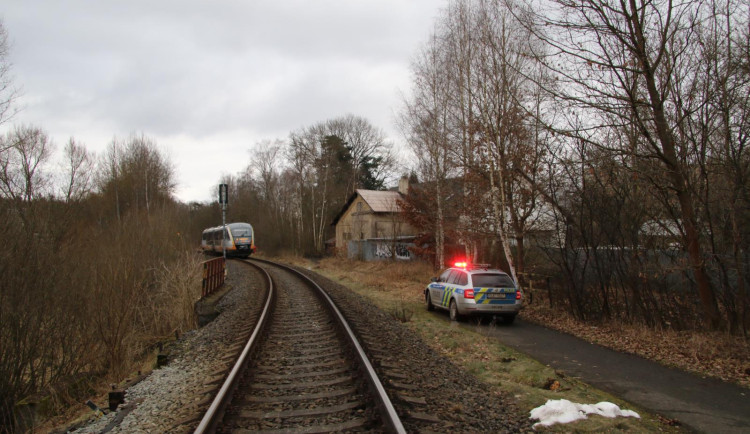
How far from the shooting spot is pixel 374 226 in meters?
43.8

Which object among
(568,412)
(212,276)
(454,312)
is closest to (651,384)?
(568,412)

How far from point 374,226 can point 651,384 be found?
36880 millimetres

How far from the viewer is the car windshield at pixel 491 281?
1230 centimetres

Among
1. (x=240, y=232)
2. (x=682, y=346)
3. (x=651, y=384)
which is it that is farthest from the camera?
(x=240, y=232)

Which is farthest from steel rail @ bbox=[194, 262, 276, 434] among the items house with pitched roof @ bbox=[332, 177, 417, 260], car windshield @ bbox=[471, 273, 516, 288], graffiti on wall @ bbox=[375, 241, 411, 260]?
house with pitched roof @ bbox=[332, 177, 417, 260]

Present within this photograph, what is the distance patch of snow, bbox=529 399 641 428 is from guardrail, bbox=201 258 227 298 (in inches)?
494

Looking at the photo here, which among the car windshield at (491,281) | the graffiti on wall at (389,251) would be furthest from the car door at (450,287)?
A: the graffiti on wall at (389,251)

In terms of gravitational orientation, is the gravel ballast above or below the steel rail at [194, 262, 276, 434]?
below

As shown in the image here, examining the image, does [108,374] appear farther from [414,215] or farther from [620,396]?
[414,215]

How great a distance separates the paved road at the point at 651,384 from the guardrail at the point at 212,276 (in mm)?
9799

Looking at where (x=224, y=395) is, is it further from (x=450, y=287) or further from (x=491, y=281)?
(x=450, y=287)

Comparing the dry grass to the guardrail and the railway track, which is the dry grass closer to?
the railway track

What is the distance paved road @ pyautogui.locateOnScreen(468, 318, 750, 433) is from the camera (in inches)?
223

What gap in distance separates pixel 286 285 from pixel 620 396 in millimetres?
15735
